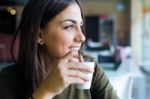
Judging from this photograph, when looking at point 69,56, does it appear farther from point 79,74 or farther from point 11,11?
point 11,11

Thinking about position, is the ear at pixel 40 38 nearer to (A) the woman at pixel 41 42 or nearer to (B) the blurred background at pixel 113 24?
(A) the woman at pixel 41 42

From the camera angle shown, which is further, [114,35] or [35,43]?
[114,35]

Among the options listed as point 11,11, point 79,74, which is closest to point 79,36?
point 79,74

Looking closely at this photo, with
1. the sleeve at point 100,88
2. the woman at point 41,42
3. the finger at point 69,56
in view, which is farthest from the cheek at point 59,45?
the sleeve at point 100,88

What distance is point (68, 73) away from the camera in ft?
2.76

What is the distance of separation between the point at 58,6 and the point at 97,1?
8.09 metres

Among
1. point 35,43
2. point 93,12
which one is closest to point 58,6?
point 35,43

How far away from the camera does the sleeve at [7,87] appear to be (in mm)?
971

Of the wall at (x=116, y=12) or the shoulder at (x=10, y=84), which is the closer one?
the shoulder at (x=10, y=84)

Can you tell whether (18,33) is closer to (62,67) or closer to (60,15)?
(60,15)

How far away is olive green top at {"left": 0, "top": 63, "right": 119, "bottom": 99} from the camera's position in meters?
0.99

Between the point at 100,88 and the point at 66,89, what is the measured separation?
0.14 metres

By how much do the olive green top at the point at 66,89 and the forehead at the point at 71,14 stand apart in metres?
0.24

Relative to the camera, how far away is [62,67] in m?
0.84
